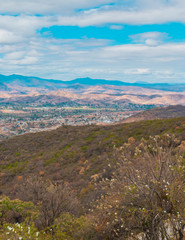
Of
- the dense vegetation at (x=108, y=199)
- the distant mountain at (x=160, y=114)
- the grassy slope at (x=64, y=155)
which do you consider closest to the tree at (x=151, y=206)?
the dense vegetation at (x=108, y=199)

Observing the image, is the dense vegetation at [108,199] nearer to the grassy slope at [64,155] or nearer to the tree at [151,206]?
the tree at [151,206]

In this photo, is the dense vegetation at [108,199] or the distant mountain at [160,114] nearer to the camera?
the dense vegetation at [108,199]

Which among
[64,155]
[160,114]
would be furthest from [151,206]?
[160,114]

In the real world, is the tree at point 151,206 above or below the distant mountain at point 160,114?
above

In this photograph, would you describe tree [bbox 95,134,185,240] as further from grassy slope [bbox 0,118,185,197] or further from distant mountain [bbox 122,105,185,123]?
distant mountain [bbox 122,105,185,123]

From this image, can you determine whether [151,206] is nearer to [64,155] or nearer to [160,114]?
[64,155]

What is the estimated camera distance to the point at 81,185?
2683 centimetres

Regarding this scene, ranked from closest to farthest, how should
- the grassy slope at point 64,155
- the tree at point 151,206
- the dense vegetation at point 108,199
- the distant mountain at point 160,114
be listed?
the tree at point 151,206
the dense vegetation at point 108,199
the grassy slope at point 64,155
the distant mountain at point 160,114

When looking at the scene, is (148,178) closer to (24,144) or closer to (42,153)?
(42,153)

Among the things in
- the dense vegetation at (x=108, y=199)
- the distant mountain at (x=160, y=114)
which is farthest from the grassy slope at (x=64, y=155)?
the distant mountain at (x=160, y=114)

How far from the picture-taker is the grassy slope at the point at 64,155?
104 feet

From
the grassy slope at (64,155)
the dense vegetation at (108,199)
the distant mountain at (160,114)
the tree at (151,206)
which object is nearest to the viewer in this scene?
the tree at (151,206)

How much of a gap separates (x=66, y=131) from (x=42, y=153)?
1660cm

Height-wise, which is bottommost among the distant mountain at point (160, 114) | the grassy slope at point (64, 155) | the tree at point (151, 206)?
the grassy slope at point (64, 155)
